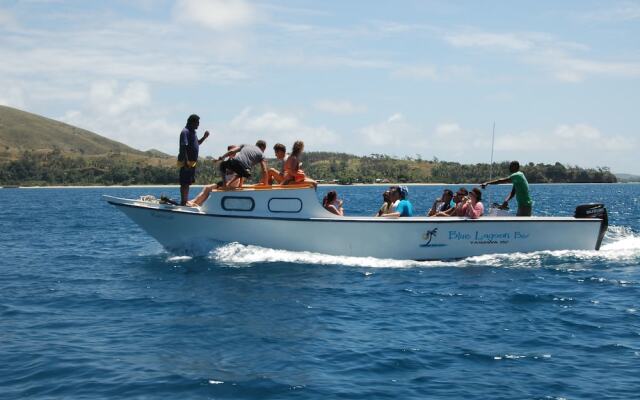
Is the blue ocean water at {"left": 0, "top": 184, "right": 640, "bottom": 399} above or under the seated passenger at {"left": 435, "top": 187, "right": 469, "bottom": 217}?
under

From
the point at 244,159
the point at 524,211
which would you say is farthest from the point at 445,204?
the point at 244,159

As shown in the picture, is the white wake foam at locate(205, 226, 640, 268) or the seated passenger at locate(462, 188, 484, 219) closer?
the white wake foam at locate(205, 226, 640, 268)

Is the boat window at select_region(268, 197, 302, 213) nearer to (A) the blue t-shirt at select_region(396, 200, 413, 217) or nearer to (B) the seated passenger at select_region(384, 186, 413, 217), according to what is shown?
(B) the seated passenger at select_region(384, 186, 413, 217)

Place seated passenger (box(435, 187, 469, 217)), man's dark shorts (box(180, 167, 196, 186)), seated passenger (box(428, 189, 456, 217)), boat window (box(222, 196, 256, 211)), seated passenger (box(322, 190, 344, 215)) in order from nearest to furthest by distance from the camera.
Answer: man's dark shorts (box(180, 167, 196, 186)), boat window (box(222, 196, 256, 211)), seated passenger (box(322, 190, 344, 215)), seated passenger (box(435, 187, 469, 217)), seated passenger (box(428, 189, 456, 217))

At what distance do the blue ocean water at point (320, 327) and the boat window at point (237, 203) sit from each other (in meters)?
0.94

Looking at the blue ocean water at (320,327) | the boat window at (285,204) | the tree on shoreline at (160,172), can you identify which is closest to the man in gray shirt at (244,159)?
the boat window at (285,204)

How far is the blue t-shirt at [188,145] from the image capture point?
1577 centimetres

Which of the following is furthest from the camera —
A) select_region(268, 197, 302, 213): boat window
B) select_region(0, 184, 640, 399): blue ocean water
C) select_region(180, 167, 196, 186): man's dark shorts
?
select_region(268, 197, 302, 213): boat window

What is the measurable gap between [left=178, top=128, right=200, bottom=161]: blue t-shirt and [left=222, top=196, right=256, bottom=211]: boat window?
1206 mm

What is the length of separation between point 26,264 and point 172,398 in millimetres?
11776

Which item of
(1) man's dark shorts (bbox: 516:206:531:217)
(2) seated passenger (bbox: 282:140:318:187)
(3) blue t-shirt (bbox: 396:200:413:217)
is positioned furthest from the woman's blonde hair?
(1) man's dark shorts (bbox: 516:206:531:217)

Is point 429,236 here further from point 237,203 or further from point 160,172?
point 160,172

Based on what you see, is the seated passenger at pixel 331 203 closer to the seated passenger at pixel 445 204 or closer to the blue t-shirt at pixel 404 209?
the blue t-shirt at pixel 404 209

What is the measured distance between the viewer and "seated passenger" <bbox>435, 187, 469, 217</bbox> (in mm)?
17000
